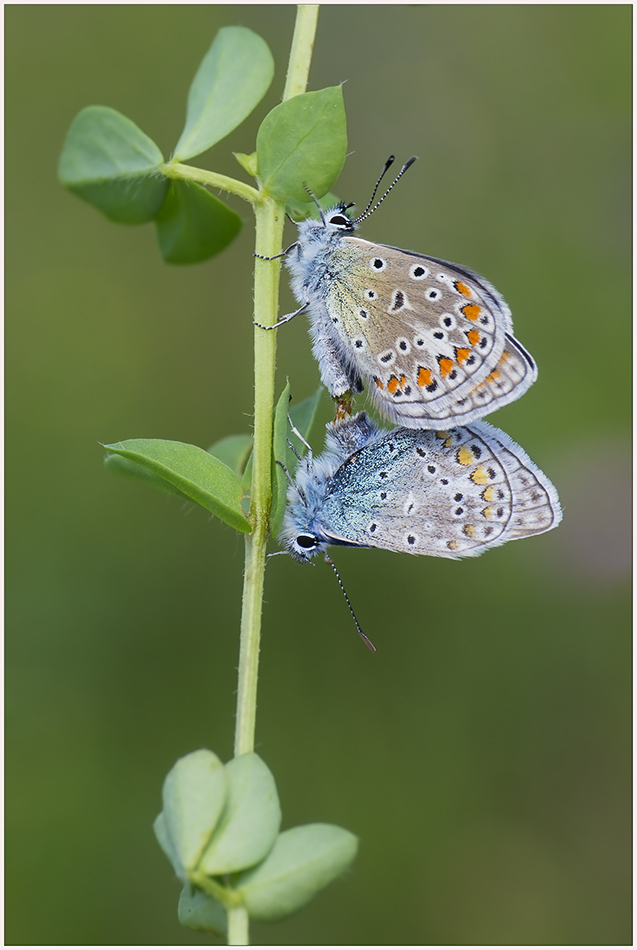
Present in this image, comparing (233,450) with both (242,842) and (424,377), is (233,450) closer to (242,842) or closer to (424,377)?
(424,377)

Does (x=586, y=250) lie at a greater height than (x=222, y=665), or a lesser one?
greater

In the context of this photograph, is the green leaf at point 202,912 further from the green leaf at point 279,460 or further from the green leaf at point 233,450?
the green leaf at point 233,450

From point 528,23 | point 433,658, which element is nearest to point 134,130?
point 433,658

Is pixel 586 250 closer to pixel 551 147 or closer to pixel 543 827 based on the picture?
pixel 551 147

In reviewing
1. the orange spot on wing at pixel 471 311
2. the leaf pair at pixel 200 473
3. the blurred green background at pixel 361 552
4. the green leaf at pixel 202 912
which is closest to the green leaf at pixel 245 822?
the green leaf at pixel 202 912

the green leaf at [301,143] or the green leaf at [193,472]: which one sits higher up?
the green leaf at [301,143]
